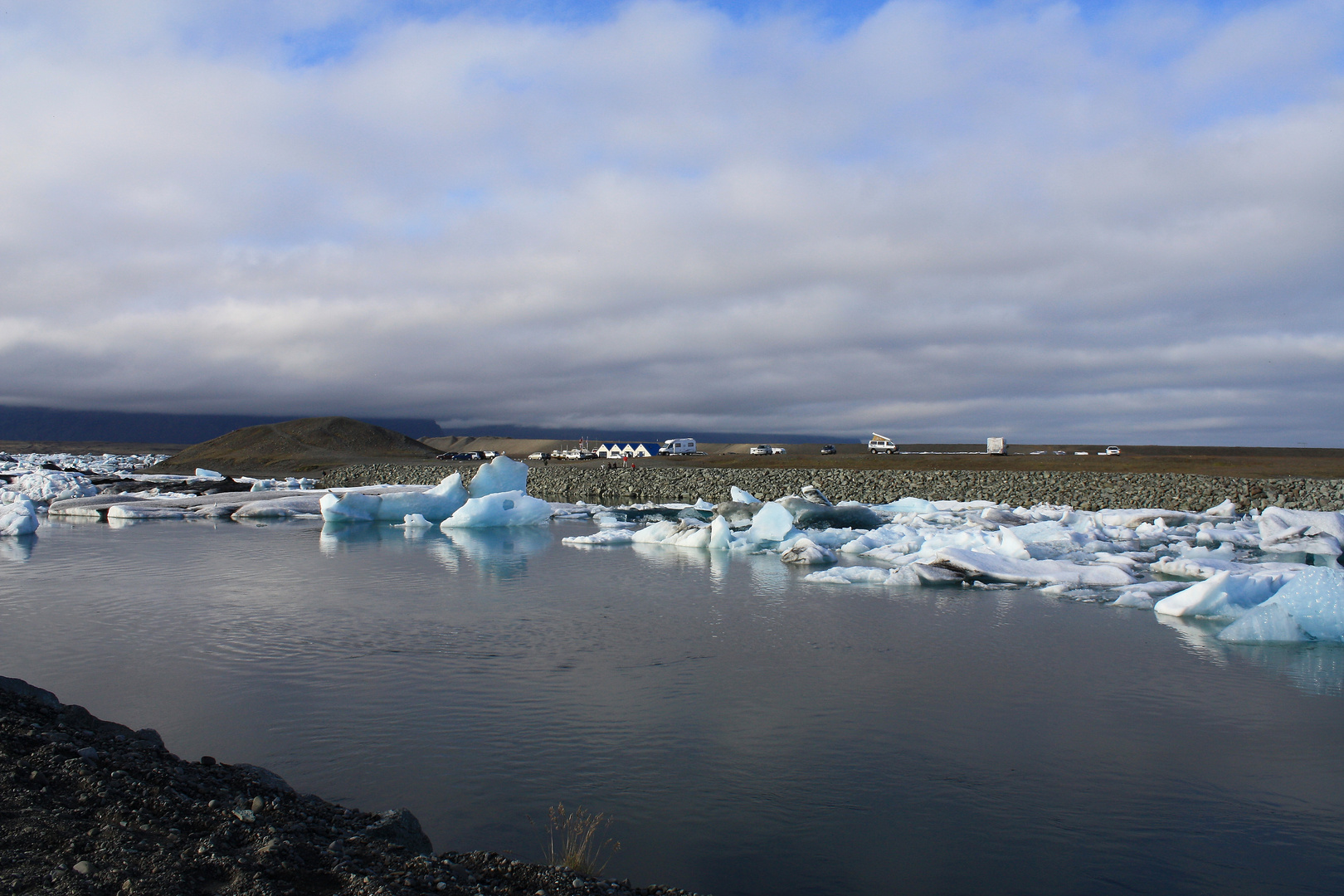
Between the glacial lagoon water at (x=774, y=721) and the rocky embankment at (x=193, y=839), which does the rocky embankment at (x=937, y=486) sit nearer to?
the glacial lagoon water at (x=774, y=721)

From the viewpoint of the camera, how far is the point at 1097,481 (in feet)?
93.4

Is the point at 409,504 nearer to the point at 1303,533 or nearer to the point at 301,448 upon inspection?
the point at 1303,533

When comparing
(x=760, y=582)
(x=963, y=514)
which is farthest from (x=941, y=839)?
(x=963, y=514)

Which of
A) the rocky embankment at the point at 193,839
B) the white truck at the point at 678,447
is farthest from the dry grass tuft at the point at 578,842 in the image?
the white truck at the point at 678,447

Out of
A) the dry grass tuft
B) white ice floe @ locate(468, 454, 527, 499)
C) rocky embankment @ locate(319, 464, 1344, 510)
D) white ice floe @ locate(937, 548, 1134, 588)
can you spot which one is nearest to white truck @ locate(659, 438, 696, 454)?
rocky embankment @ locate(319, 464, 1344, 510)

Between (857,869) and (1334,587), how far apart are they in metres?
7.35

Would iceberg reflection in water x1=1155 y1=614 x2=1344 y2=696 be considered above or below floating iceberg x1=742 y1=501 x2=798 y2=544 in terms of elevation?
below

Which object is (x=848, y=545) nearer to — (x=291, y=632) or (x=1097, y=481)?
(x=291, y=632)

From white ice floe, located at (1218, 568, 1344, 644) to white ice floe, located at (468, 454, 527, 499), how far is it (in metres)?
19.4

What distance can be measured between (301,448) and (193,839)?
261ft

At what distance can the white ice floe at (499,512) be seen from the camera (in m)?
22.3

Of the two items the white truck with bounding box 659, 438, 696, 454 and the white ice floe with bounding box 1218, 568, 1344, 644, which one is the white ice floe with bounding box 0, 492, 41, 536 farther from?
the white truck with bounding box 659, 438, 696, 454

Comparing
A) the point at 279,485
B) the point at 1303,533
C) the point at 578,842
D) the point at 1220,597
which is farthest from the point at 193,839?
the point at 279,485

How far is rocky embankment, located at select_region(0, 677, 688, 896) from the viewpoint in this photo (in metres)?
3.06
